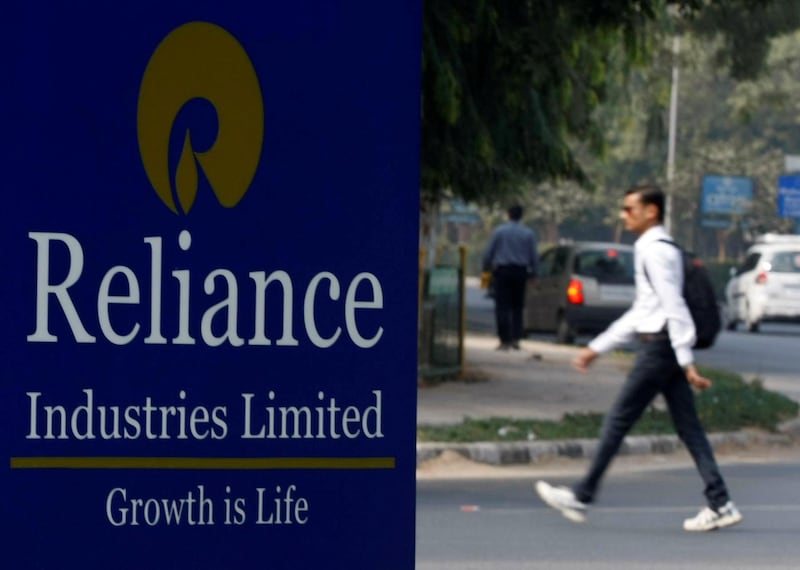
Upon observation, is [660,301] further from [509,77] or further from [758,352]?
[758,352]

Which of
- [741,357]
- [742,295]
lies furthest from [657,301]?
[742,295]

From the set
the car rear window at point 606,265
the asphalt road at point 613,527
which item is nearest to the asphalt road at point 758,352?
the car rear window at point 606,265

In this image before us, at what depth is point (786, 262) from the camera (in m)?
34.7

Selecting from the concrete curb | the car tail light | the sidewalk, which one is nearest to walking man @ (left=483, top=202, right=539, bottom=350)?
the sidewalk

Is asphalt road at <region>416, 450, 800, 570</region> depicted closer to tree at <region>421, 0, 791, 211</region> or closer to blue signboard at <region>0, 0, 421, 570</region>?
tree at <region>421, 0, 791, 211</region>

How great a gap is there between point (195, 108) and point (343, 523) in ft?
2.10

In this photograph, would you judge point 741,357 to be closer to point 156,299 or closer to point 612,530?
point 612,530

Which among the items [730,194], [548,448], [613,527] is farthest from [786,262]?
[730,194]

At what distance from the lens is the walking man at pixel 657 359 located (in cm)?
842

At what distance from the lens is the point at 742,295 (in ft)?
115

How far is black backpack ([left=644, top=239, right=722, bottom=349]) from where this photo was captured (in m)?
8.47

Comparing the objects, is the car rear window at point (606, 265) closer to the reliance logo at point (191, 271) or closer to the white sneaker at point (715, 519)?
→ the white sneaker at point (715, 519)

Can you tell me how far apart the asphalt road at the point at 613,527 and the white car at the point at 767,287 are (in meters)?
23.0

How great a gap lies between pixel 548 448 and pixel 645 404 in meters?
3.45
